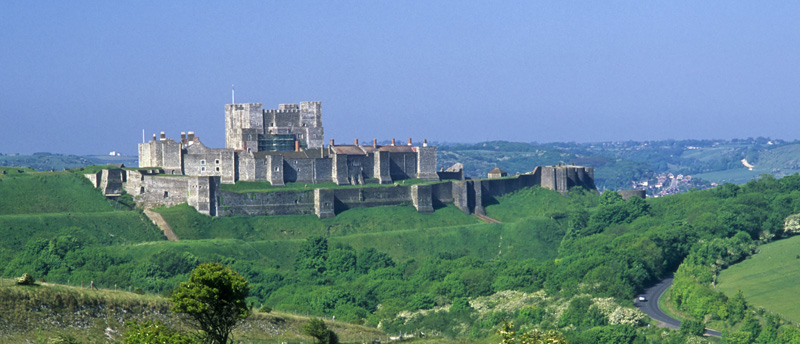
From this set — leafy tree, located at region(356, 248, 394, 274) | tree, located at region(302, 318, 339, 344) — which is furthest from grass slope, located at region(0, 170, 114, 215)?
tree, located at region(302, 318, 339, 344)

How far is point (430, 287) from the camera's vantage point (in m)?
74.3

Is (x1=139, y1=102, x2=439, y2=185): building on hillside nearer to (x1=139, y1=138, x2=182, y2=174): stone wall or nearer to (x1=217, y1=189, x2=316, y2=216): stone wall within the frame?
(x1=139, y1=138, x2=182, y2=174): stone wall

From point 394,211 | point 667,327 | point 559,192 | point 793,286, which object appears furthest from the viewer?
point 559,192

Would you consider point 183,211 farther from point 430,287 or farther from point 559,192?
point 559,192

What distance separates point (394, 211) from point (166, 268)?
20.9m

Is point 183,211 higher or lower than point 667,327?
higher

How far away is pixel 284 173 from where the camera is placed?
87.8m

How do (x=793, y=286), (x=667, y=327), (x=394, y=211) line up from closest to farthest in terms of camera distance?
1. (x=667, y=327)
2. (x=793, y=286)
3. (x=394, y=211)

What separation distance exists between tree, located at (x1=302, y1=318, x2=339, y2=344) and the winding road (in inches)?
846

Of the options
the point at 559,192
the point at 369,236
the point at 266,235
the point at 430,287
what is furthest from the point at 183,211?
the point at 559,192

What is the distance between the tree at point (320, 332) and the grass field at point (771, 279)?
2593cm

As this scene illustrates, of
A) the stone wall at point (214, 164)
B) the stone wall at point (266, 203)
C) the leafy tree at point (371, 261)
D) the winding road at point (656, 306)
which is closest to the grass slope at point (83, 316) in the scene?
the winding road at point (656, 306)

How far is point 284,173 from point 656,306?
28518 mm

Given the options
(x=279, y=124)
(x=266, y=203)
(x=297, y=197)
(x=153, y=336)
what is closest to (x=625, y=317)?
(x=297, y=197)
